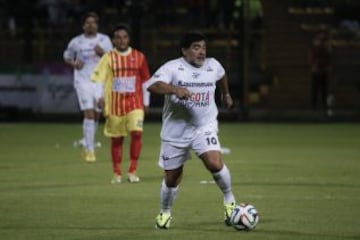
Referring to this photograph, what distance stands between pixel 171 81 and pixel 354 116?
22.7 meters

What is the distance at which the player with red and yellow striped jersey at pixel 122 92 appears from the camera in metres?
17.6

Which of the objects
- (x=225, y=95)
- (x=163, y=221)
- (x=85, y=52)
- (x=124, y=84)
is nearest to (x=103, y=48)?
(x=85, y=52)

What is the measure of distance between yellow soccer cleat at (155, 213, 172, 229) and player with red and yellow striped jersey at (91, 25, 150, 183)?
17.4 ft

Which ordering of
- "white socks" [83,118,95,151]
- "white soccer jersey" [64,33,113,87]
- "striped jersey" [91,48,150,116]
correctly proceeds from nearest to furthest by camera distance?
1. "striped jersey" [91,48,150,116]
2. "white socks" [83,118,95,151]
3. "white soccer jersey" [64,33,113,87]

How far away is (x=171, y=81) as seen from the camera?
40.0ft

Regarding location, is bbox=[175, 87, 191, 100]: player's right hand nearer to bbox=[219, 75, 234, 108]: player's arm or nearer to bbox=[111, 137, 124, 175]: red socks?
bbox=[219, 75, 234, 108]: player's arm

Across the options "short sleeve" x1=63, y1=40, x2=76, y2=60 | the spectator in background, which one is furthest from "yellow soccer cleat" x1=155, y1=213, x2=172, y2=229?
the spectator in background

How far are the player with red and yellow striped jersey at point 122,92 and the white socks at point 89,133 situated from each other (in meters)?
3.03

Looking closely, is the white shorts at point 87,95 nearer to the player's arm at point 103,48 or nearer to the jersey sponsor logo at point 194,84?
the player's arm at point 103,48

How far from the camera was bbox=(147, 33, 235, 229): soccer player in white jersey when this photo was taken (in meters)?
12.2

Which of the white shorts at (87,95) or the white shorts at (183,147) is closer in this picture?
the white shorts at (183,147)

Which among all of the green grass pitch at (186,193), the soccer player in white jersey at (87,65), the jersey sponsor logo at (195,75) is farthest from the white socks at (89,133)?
the jersey sponsor logo at (195,75)

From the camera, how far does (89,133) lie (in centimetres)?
2097

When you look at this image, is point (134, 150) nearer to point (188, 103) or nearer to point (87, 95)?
point (87, 95)
